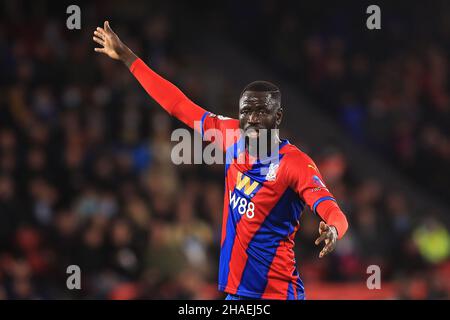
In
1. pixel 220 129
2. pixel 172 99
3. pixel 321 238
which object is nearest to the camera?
pixel 321 238

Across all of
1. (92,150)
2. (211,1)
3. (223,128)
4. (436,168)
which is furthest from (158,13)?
(223,128)

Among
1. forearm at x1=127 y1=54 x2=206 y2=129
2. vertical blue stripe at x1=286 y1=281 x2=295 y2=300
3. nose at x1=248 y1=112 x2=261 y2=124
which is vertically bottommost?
vertical blue stripe at x1=286 y1=281 x2=295 y2=300

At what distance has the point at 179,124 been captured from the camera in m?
12.8

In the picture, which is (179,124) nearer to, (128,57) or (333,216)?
(128,57)

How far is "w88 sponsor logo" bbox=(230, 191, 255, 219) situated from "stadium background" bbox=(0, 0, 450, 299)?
4.59m

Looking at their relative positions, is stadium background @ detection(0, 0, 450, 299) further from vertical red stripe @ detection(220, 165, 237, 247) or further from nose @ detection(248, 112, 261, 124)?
nose @ detection(248, 112, 261, 124)

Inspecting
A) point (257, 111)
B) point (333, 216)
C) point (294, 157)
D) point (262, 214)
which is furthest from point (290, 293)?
point (257, 111)

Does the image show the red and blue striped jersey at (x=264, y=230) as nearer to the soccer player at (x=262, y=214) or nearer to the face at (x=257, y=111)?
the soccer player at (x=262, y=214)

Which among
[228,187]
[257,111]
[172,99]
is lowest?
[228,187]

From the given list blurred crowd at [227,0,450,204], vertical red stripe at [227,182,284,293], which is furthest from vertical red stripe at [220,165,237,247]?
blurred crowd at [227,0,450,204]

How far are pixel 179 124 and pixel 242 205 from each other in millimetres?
7186

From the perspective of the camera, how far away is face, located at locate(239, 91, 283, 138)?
221 inches

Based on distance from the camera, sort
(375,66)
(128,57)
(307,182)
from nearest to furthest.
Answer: (307,182), (128,57), (375,66)
